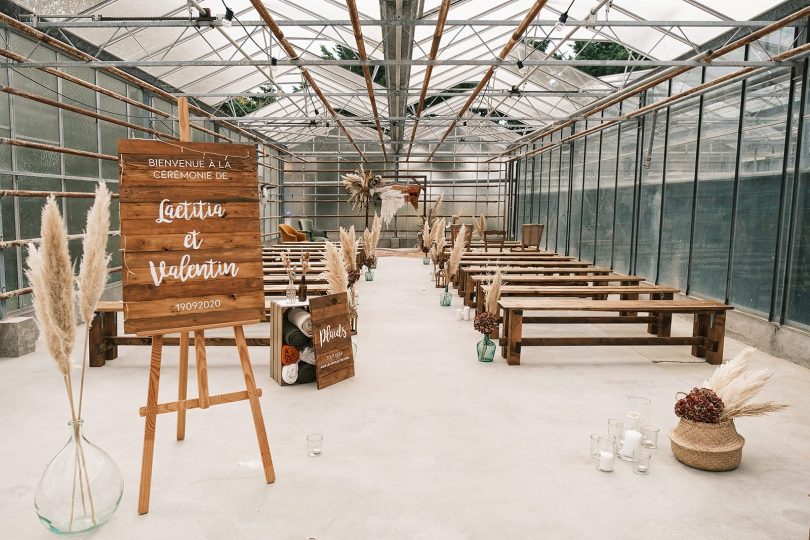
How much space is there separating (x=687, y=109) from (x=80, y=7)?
6830 mm

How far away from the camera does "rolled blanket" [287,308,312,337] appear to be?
12.4 ft

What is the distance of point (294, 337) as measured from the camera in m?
3.79

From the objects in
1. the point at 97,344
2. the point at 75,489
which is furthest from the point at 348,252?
the point at 75,489

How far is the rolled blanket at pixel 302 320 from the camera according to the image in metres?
3.77

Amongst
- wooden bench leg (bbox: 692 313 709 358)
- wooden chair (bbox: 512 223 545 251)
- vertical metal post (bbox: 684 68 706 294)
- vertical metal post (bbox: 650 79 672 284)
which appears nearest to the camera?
wooden bench leg (bbox: 692 313 709 358)

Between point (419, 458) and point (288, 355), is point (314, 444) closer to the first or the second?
point (419, 458)

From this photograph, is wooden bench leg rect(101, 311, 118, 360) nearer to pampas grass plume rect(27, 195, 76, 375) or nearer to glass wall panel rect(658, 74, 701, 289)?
pampas grass plume rect(27, 195, 76, 375)

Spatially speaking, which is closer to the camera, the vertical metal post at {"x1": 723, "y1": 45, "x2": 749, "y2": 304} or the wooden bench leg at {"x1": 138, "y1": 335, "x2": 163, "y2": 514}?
the wooden bench leg at {"x1": 138, "y1": 335, "x2": 163, "y2": 514}

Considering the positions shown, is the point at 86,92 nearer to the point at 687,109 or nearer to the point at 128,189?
the point at 128,189

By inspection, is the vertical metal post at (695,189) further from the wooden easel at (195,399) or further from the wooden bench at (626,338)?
the wooden easel at (195,399)

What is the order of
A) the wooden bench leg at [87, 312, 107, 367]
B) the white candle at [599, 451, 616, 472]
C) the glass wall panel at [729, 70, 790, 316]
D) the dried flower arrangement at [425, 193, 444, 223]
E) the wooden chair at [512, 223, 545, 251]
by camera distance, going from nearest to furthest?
the white candle at [599, 451, 616, 472] < the wooden bench leg at [87, 312, 107, 367] < the glass wall panel at [729, 70, 790, 316] < the wooden chair at [512, 223, 545, 251] < the dried flower arrangement at [425, 193, 444, 223]

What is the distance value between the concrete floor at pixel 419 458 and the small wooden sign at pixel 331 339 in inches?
3.8

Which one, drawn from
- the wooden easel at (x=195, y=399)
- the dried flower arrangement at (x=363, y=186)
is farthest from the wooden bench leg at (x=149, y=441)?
the dried flower arrangement at (x=363, y=186)

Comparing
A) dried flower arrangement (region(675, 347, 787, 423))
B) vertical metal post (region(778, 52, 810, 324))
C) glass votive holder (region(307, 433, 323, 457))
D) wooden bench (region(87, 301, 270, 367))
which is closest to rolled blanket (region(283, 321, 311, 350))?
wooden bench (region(87, 301, 270, 367))
